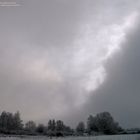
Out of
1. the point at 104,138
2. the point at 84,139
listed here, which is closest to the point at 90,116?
the point at 104,138

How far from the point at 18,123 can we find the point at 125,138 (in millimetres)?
34149

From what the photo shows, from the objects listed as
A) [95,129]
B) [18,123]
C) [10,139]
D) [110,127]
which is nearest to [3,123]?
[18,123]

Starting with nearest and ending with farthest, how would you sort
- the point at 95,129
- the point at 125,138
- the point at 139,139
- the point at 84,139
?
the point at 84,139, the point at 125,138, the point at 139,139, the point at 95,129

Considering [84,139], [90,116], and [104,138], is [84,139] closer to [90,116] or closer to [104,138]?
[104,138]

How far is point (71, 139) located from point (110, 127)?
5778 centimetres

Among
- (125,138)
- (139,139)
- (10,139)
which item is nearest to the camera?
(10,139)

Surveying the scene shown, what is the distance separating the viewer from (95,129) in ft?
289

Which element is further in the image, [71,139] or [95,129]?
[95,129]

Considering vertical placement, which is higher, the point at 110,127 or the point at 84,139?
the point at 110,127

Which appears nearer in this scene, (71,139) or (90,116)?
(71,139)

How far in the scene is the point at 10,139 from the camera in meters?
29.9

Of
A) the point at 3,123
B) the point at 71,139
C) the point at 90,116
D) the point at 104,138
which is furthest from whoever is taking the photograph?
the point at 90,116

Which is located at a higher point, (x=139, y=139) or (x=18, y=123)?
(x=18, y=123)

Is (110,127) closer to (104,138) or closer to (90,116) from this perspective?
(90,116)
